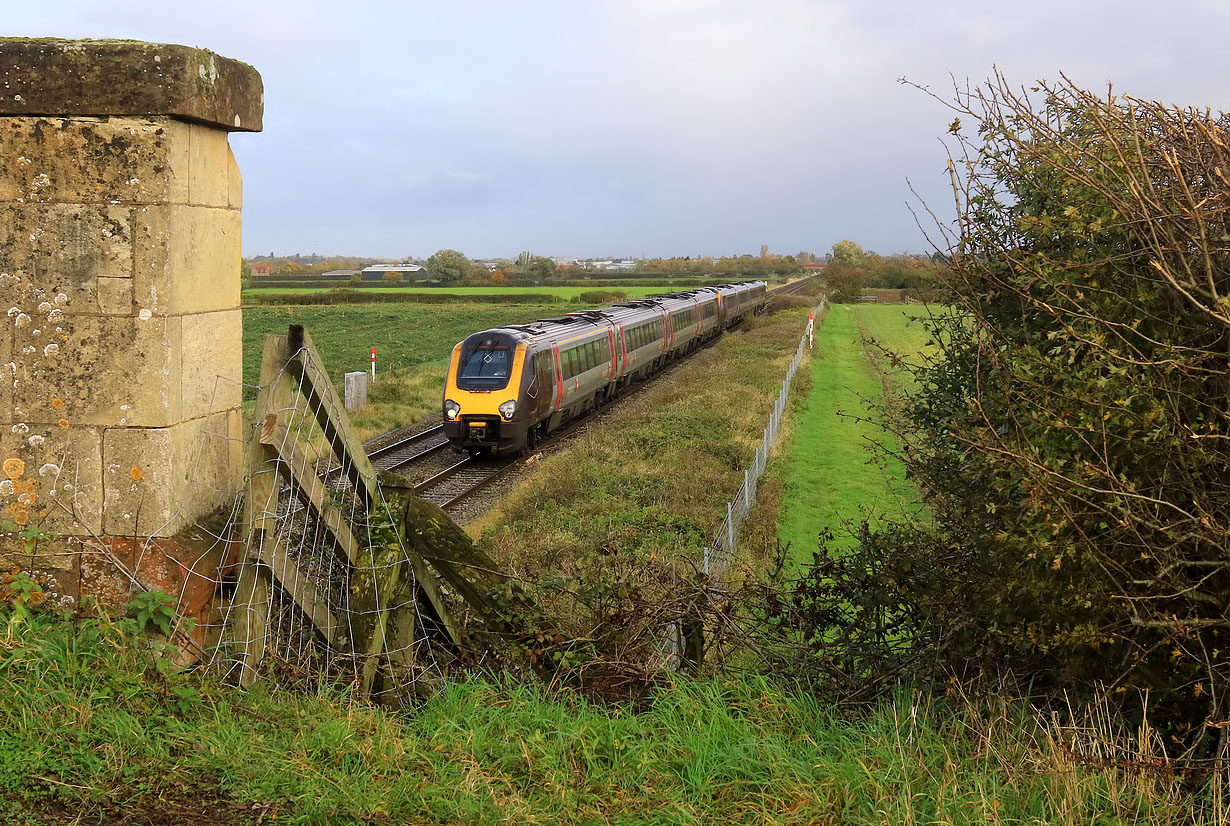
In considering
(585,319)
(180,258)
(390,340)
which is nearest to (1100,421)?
(180,258)

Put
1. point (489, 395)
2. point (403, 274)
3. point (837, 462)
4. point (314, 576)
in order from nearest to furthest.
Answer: point (314, 576) → point (489, 395) → point (837, 462) → point (403, 274)

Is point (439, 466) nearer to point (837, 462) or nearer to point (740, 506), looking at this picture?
point (740, 506)

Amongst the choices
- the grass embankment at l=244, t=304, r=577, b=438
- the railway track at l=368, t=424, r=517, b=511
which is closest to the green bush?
the grass embankment at l=244, t=304, r=577, b=438

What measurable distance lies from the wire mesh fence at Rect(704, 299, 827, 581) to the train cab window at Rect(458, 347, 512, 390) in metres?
4.56

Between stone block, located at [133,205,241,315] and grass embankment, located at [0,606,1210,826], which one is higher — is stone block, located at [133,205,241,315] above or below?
above

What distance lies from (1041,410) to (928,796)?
5.41 feet

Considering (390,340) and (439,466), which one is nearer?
(439,466)

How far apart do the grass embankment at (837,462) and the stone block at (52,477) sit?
3916 mm

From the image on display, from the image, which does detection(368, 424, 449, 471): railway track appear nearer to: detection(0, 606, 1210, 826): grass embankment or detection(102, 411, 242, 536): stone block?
detection(102, 411, 242, 536): stone block

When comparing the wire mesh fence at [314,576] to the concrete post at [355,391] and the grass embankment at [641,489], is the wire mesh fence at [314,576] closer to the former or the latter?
the grass embankment at [641,489]

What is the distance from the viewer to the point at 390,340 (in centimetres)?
4453

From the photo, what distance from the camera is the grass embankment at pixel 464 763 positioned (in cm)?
321

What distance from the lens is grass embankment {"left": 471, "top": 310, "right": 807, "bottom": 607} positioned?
9.55m

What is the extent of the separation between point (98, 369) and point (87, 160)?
2.71 ft
